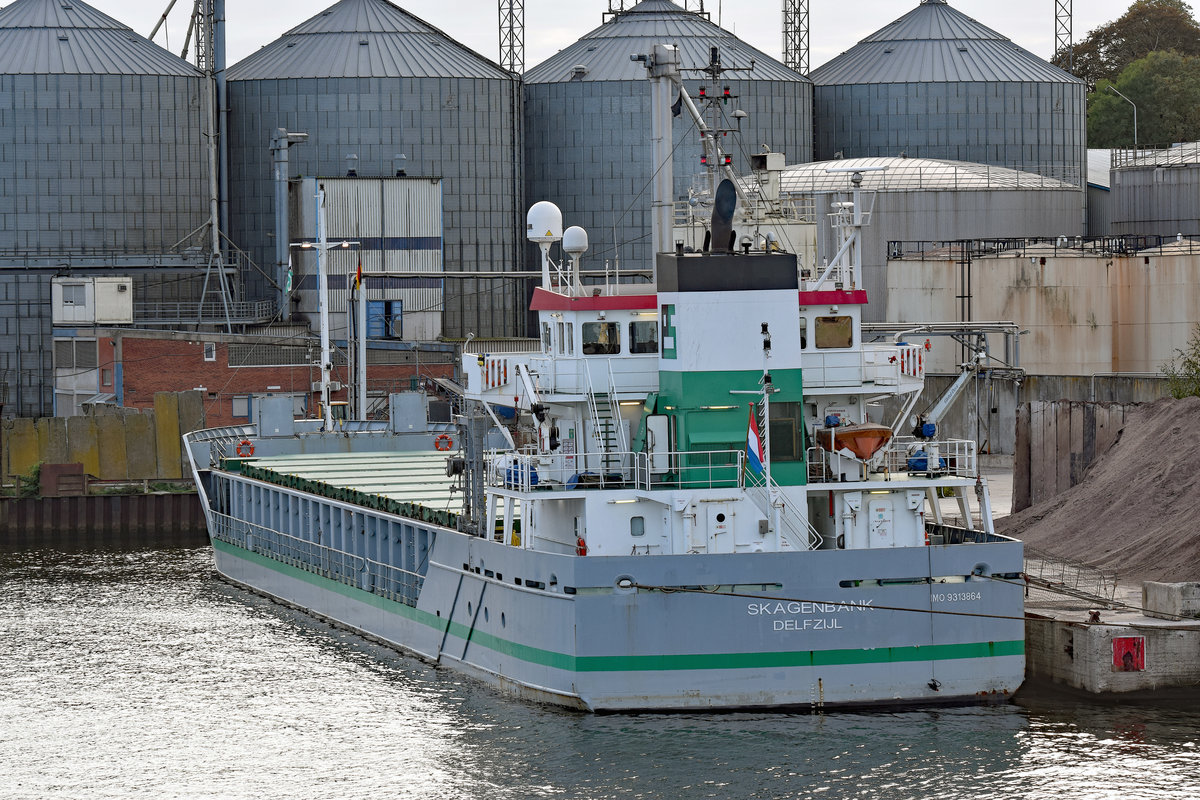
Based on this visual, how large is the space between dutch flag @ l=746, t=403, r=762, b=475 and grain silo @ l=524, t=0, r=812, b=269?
4920 cm

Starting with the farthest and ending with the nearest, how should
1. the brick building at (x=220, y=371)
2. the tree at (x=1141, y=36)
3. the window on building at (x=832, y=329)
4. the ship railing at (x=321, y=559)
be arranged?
the tree at (x=1141, y=36), the brick building at (x=220, y=371), the ship railing at (x=321, y=559), the window on building at (x=832, y=329)

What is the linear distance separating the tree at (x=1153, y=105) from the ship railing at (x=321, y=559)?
7639cm

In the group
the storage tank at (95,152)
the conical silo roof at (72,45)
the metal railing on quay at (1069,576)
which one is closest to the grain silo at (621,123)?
the storage tank at (95,152)

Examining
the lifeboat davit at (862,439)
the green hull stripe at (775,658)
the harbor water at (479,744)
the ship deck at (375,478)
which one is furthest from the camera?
the ship deck at (375,478)

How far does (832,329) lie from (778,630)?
5797mm

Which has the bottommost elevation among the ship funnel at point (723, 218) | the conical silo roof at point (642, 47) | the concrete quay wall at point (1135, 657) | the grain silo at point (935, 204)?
the concrete quay wall at point (1135, 657)

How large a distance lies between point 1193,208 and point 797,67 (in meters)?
23.9

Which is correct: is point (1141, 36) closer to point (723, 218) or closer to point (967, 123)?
point (967, 123)

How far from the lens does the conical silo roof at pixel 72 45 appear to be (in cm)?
7562

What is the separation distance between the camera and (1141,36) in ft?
415

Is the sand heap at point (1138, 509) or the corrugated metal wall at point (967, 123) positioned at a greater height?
the corrugated metal wall at point (967, 123)

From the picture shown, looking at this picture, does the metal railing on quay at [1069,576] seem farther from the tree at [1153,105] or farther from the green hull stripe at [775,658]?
the tree at [1153,105]

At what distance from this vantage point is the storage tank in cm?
7462

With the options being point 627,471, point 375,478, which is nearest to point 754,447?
point 627,471
